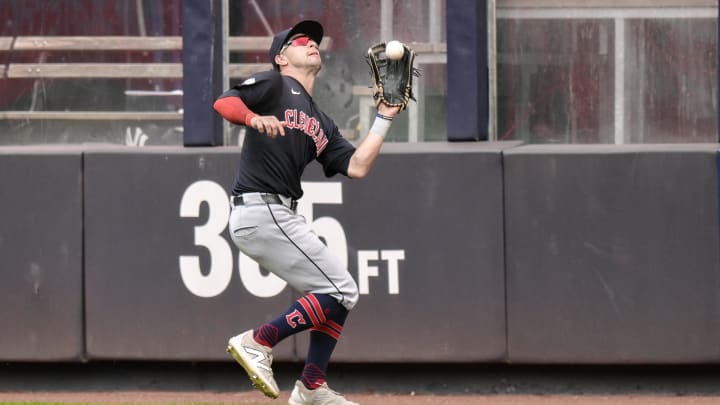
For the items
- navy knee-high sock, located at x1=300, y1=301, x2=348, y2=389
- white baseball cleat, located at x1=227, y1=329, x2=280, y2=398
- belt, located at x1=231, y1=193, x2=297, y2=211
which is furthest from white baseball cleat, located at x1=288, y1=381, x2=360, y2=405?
belt, located at x1=231, y1=193, x2=297, y2=211

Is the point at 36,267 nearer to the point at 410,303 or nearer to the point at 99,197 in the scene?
the point at 99,197

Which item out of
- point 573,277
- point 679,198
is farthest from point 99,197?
point 679,198

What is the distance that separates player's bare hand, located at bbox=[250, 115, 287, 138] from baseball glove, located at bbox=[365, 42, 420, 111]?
26.2 inches

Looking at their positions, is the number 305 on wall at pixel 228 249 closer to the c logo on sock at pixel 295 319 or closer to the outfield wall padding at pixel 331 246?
the outfield wall padding at pixel 331 246

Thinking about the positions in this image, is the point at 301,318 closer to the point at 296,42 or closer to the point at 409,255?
the point at 296,42

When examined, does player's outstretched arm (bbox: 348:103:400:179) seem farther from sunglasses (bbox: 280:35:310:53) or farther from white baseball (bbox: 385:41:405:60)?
sunglasses (bbox: 280:35:310:53)

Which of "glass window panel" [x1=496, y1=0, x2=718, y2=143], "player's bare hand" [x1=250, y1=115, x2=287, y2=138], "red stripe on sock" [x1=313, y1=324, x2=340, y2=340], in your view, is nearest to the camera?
"player's bare hand" [x1=250, y1=115, x2=287, y2=138]

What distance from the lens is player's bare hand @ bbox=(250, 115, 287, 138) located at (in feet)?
17.6

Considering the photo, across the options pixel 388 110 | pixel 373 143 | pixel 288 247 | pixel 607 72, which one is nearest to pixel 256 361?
pixel 288 247

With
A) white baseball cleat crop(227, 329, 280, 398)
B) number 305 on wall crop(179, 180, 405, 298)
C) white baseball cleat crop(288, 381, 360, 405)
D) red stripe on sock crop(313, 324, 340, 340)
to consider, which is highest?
number 305 on wall crop(179, 180, 405, 298)

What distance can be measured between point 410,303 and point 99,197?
6.40ft

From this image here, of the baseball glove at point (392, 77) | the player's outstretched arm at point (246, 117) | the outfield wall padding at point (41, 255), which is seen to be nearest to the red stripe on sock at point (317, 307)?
the player's outstretched arm at point (246, 117)

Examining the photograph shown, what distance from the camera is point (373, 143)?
5977 mm

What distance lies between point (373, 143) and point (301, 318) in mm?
893
